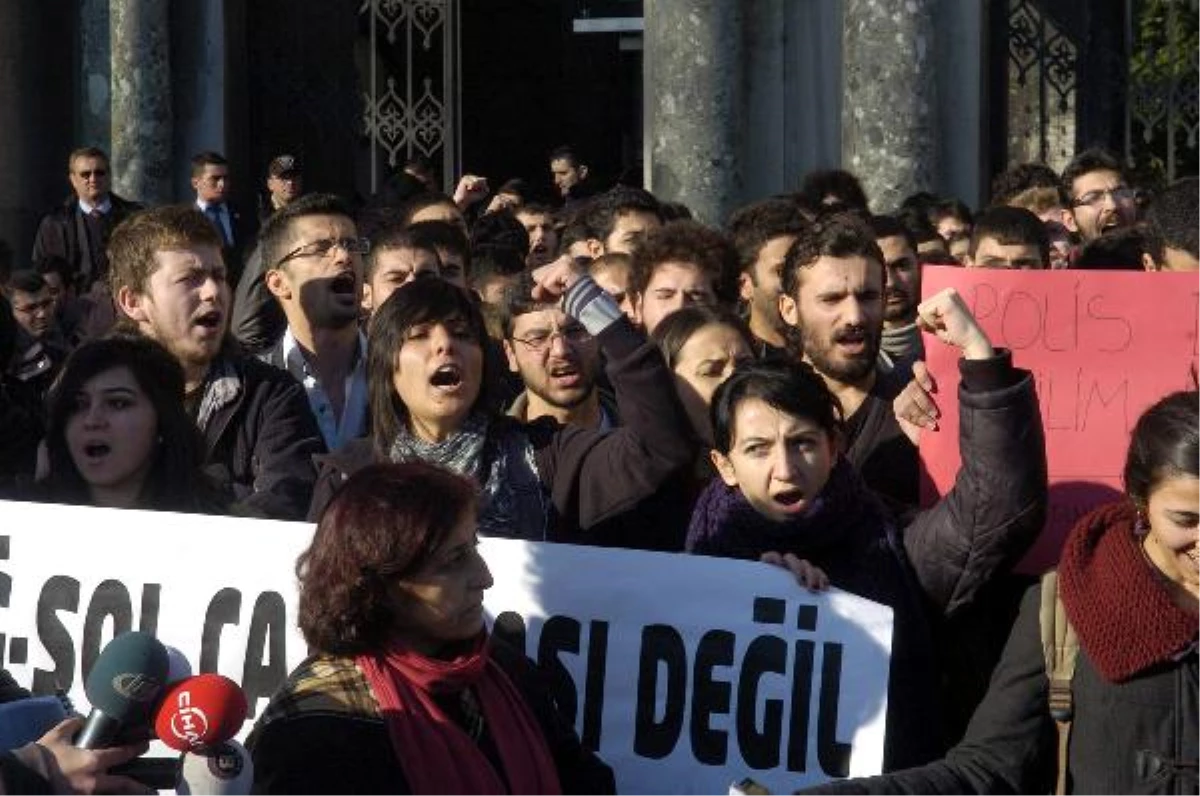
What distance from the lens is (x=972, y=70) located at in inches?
510

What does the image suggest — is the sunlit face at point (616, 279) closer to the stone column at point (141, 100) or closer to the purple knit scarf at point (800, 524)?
the purple knit scarf at point (800, 524)

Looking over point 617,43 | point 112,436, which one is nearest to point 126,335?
point 112,436

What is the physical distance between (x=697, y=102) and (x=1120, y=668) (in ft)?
28.0

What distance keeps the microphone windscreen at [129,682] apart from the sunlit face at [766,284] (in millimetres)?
4032

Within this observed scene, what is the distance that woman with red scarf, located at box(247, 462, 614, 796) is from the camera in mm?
4074

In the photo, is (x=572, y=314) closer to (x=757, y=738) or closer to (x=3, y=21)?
(x=757, y=738)

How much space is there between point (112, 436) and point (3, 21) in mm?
10915

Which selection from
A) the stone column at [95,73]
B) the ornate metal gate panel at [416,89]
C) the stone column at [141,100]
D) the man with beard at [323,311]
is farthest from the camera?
the ornate metal gate panel at [416,89]

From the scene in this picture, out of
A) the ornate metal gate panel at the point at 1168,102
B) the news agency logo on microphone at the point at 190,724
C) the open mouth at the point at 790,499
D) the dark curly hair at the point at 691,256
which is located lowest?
the news agency logo on microphone at the point at 190,724

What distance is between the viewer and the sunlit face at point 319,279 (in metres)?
7.42

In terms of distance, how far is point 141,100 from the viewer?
14.9m

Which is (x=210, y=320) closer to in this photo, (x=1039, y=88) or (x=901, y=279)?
→ (x=901, y=279)

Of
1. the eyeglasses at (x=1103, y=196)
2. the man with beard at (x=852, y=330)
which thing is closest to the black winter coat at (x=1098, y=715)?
the man with beard at (x=852, y=330)

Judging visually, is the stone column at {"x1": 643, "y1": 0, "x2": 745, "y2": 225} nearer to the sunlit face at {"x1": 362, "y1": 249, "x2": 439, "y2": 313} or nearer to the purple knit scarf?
the sunlit face at {"x1": 362, "y1": 249, "x2": 439, "y2": 313}
